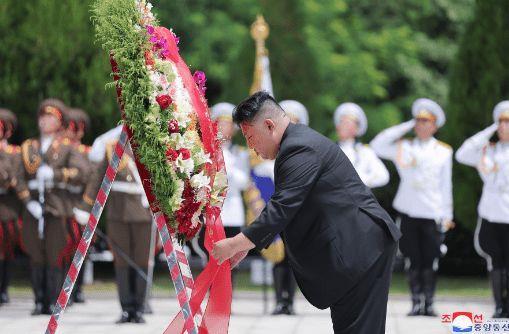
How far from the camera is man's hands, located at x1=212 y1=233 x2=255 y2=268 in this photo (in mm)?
6145

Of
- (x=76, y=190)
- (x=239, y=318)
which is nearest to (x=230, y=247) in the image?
(x=239, y=318)

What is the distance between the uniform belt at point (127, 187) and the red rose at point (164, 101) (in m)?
5.23

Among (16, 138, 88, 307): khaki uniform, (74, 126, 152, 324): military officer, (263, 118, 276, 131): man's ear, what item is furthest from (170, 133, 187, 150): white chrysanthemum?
(16, 138, 88, 307): khaki uniform

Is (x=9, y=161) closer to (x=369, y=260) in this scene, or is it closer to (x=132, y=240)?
(x=132, y=240)

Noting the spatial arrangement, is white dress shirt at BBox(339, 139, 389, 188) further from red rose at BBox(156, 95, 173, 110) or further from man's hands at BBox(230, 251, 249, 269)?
red rose at BBox(156, 95, 173, 110)

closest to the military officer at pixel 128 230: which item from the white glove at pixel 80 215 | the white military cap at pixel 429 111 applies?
the white glove at pixel 80 215

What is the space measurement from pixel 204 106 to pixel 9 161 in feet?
20.6

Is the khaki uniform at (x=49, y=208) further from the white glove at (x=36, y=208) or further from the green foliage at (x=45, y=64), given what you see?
the green foliage at (x=45, y=64)

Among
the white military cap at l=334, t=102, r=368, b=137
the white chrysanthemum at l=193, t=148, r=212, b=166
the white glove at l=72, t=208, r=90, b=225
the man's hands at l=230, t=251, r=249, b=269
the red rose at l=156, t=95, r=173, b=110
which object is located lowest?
the man's hands at l=230, t=251, r=249, b=269

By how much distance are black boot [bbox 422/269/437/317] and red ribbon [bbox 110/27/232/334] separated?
221 inches

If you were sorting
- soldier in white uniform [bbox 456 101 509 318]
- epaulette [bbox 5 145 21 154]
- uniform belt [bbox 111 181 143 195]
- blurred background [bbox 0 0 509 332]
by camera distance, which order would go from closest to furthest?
1. uniform belt [bbox 111 181 143 195]
2. soldier in white uniform [bbox 456 101 509 318]
3. epaulette [bbox 5 145 21 154]
4. blurred background [bbox 0 0 509 332]

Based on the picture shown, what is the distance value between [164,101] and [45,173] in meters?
6.01

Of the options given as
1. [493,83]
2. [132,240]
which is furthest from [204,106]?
[493,83]

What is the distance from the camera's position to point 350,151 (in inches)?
476
